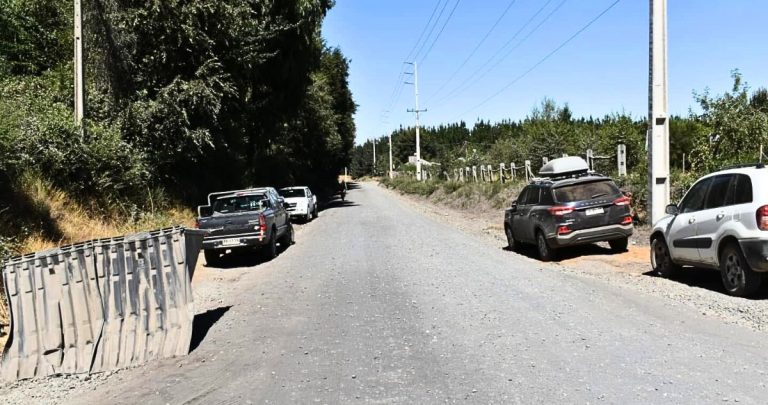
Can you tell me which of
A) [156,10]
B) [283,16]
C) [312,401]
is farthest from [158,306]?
[283,16]

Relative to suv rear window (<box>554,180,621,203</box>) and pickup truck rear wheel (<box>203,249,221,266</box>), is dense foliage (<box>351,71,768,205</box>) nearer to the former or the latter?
suv rear window (<box>554,180,621,203</box>)

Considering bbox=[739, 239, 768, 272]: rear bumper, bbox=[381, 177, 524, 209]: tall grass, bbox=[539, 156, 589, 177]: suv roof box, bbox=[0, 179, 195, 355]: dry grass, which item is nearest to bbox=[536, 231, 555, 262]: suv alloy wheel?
bbox=[539, 156, 589, 177]: suv roof box

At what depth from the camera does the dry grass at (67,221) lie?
38.4 feet

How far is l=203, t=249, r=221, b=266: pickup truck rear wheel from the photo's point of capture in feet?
49.4

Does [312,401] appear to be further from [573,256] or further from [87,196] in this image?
[87,196]

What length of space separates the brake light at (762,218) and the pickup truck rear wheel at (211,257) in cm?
1163

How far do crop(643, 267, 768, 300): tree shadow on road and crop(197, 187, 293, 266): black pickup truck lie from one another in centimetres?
872

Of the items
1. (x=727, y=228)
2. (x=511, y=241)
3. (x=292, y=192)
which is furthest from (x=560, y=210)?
(x=292, y=192)

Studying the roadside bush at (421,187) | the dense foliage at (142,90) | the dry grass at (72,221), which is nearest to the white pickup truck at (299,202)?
the dense foliage at (142,90)

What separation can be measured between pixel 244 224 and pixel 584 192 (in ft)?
26.0

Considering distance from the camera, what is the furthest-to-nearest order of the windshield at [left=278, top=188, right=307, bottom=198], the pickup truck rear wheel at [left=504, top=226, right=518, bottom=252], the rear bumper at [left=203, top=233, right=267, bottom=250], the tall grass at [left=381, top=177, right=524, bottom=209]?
the tall grass at [left=381, top=177, right=524, bottom=209] < the windshield at [left=278, top=188, right=307, bottom=198] < the pickup truck rear wheel at [left=504, top=226, right=518, bottom=252] < the rear bumper at [left=203, top=233, right=267, bottom=250]

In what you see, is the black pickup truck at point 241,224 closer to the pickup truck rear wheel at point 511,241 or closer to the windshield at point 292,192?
the pickup truck rear wheel at point 511,241

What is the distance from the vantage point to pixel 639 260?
40.8ft

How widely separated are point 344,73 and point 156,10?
1394 inches
